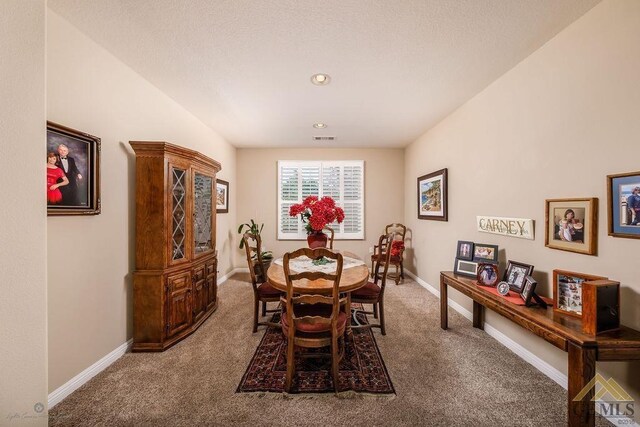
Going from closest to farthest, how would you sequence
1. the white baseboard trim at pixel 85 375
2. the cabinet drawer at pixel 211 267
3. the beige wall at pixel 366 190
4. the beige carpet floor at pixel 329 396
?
the beige carpet floor at pixel 329 396
the white baseboard trim at pixel 85 375
the cabinet drawer at pixel 211 267
the beige wall at pixel 366 190

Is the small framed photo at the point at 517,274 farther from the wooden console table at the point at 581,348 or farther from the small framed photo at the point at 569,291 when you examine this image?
the wooden console table at the point at 581,348

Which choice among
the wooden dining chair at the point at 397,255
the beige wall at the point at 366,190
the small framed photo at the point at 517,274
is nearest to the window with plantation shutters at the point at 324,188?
the beige wall at the point at 366,190

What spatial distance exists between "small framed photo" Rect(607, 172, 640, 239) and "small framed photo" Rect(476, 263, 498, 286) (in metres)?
0.86

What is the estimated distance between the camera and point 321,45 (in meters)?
1.92

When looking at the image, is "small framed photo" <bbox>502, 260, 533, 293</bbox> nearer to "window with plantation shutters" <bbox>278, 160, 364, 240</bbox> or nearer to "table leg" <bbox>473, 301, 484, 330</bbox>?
"table leg" <bbox>473, 301, 484, 330</bbox>

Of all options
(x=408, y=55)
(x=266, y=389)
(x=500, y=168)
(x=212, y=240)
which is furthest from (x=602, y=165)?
(x=212, y=240)

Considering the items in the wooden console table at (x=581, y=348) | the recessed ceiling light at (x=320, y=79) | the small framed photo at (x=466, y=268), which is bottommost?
the wooden console table at (x=581, y=348)

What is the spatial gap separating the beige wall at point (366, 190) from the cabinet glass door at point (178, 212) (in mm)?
2653

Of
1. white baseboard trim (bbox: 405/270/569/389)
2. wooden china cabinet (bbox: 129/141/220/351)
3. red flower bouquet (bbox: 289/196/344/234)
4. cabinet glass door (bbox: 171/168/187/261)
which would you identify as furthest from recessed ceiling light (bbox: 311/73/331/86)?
white baseboard trim (bbox: 405/270/569/389)

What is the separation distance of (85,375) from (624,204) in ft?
13.0

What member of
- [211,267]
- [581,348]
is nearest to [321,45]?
[581,348]

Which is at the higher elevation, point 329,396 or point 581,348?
point 581,348

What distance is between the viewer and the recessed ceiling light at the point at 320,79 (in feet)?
7.69

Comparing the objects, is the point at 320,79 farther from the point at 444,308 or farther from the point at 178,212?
the point at 444,308
